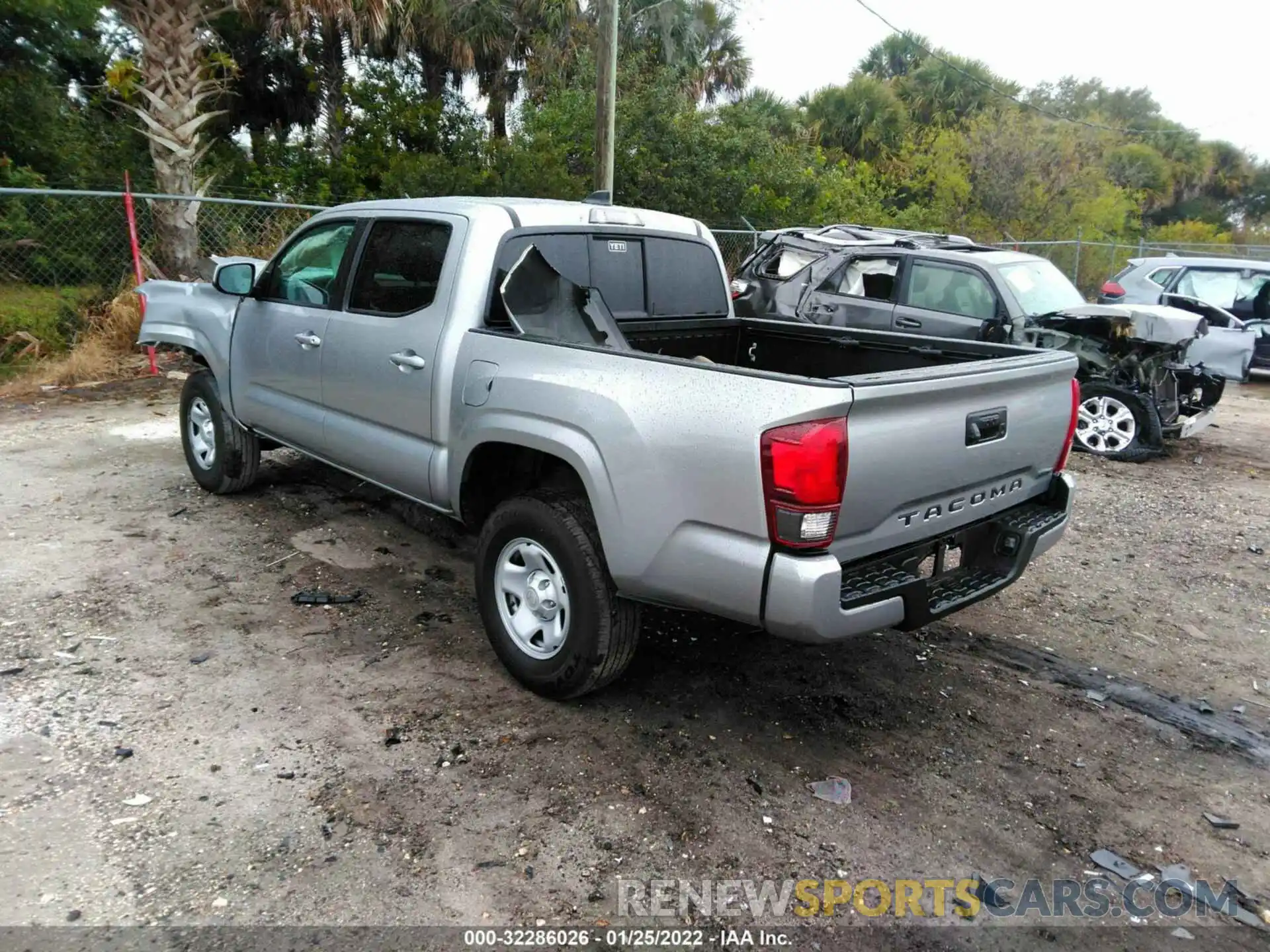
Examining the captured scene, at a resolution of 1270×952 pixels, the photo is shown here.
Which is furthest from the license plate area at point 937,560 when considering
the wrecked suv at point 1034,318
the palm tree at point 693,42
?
the palm tree at point 693,42

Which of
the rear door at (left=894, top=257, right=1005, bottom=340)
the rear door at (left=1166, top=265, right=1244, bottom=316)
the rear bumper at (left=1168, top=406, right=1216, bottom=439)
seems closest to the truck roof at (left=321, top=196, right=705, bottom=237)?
the rear door at (left=894, top=257, right=1005, bottom=340)

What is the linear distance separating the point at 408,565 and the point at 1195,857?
3800mm

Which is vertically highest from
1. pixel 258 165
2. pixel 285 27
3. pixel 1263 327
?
pixel 285 27

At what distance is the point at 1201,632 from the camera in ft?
15.5

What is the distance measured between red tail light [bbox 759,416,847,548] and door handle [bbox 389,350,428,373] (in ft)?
6.10

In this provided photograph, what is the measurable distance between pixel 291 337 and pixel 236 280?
22.3 inches

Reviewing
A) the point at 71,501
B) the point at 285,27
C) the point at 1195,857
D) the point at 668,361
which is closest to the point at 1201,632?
the point at 1195,857

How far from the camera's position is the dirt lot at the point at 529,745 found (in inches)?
106

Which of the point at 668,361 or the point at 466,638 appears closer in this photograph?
the point at 668,361

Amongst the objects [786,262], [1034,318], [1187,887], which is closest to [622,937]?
[1187,887]

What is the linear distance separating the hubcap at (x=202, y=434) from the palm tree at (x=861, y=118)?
24.5 meters

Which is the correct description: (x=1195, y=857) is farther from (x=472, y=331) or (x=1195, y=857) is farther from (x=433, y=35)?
(x=433, y=35)

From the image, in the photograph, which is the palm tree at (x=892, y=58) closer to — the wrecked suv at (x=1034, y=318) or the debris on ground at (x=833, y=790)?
the wrecked suv at (x=1034, y=318)

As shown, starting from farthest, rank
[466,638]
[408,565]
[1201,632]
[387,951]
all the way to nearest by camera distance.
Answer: [408,565] → [1201,632] → [466,638] → [387,951]
